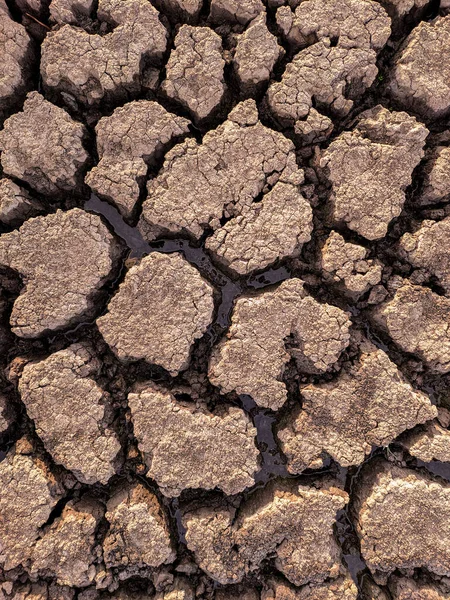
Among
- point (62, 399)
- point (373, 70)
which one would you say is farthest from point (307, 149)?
point (62, 399)

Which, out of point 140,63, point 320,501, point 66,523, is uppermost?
point 140,63

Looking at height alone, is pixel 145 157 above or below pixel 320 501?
above

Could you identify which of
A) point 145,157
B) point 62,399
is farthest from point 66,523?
point 145,157

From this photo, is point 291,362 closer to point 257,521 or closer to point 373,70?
point 257,521

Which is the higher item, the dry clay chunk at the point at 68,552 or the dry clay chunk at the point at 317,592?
the dry clay chunk at the point at 317,592

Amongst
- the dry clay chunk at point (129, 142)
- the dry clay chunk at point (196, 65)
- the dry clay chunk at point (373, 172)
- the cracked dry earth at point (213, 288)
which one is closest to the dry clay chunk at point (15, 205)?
the cracked dry earth at point (213, 288)

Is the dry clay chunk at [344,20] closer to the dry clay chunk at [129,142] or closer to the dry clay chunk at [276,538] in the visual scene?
the dry clay chunk at [129,142]
